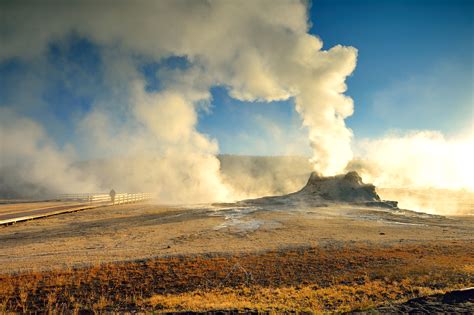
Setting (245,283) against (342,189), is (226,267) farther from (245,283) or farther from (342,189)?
(342,189)

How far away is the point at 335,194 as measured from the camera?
4734cm

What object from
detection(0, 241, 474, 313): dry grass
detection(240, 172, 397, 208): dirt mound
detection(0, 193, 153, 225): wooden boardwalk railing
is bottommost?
detection(0, 241, 474, 313): dry grass

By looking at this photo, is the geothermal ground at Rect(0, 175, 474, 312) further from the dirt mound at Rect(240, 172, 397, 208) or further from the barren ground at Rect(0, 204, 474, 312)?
the dirt mound at Rect(240, 172, 397, 208)

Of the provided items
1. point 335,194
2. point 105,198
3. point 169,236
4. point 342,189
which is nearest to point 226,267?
point 169,236

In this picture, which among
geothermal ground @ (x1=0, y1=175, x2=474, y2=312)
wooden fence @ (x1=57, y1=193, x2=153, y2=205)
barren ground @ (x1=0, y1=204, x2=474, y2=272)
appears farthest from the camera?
wooden fence @ (x1=57, y1=193, x2=153, y2=205)

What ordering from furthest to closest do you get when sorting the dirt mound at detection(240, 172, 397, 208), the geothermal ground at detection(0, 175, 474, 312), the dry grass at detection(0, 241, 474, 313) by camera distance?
the dirt mound at detection(240, 172, 397, 208) < the geothermal ground at detection(0, 175, 474, 312) < the dry grass at detection(0, 241, 474, 313)

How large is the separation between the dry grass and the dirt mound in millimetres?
30259

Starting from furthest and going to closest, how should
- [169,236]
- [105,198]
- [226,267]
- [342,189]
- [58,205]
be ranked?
1. [105,198]
2. [342,189]
3. [58,205]
4. [169,236]
5. [226,267]

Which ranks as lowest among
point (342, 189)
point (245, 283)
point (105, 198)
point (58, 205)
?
point (245, 283)

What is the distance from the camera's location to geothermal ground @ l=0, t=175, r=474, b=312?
921 cm

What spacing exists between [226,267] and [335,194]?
38.4 metres

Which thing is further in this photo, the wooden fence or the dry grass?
the wooden fence

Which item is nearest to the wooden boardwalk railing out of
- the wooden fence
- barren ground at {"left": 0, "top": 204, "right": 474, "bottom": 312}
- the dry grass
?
the wooden fence

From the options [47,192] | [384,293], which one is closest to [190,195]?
[47,192]
